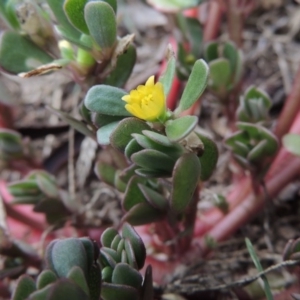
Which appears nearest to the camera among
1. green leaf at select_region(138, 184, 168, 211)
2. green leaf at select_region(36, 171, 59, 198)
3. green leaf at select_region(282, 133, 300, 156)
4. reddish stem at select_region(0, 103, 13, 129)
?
green leaf at select_region(138, 184, 168, 211)

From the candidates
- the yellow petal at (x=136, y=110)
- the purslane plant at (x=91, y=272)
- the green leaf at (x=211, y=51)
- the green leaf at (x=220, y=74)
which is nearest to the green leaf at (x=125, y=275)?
the purslane plant at (x=91, y=272)

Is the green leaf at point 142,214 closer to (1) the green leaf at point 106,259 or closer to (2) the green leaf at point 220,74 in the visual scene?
(1) the green leaf at point 106,259

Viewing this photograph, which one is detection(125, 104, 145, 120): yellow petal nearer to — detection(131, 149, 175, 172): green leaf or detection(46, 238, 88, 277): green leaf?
detection(131, 149, 175, 172): green leaf

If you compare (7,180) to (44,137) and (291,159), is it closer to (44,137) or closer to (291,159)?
(44,137)

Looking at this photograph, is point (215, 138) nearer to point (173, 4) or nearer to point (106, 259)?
point (173, 4)

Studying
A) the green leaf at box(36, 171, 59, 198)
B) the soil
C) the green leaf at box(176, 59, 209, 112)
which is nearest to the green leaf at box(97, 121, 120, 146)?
the green leaf at box(176, 59, 209, 112)

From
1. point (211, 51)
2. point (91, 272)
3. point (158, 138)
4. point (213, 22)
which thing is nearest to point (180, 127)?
point (158, 138)
